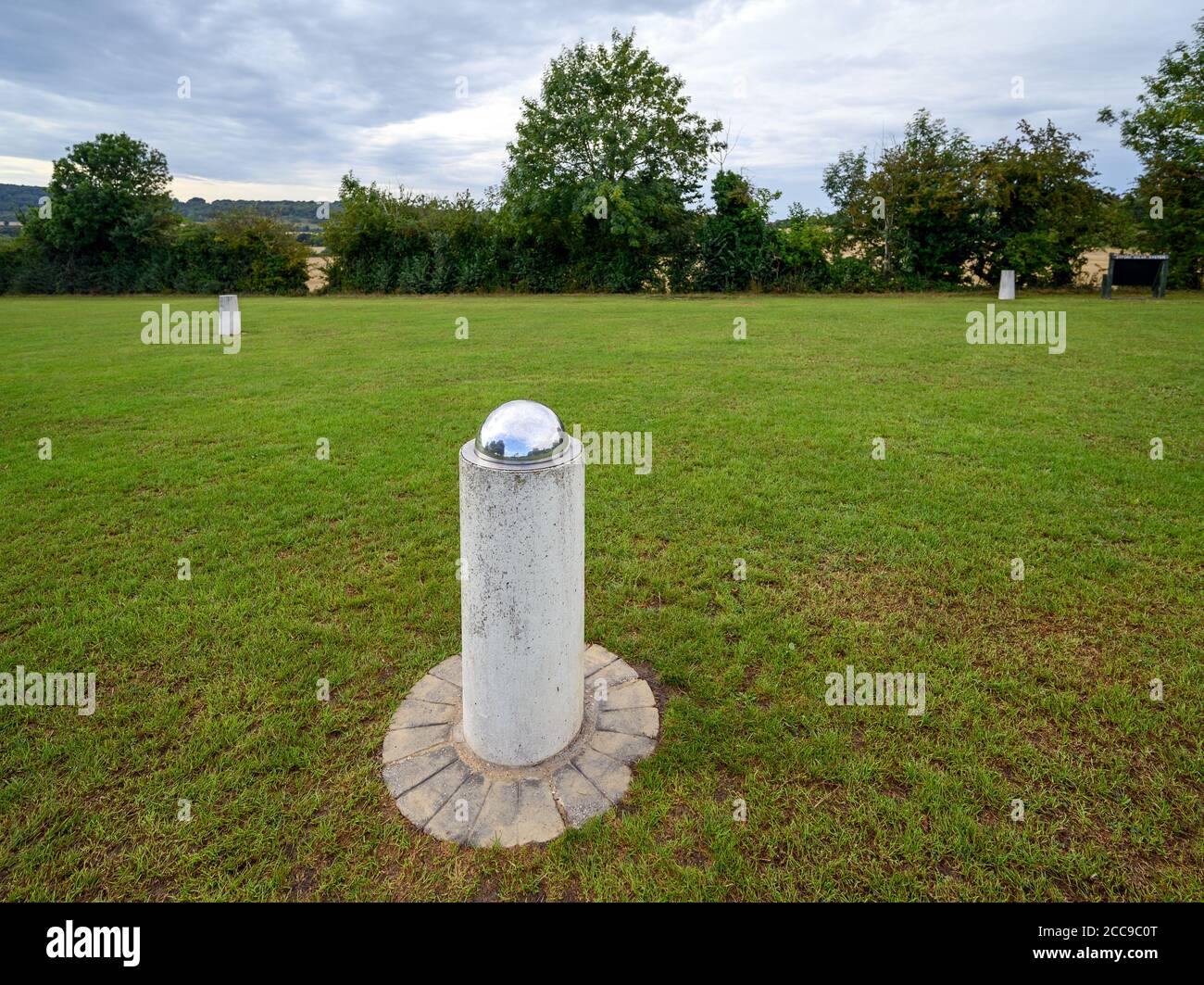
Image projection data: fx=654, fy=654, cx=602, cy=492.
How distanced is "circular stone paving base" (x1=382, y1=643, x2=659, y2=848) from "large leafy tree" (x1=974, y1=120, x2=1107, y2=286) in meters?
26.2

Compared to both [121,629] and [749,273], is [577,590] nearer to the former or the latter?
[121,629]

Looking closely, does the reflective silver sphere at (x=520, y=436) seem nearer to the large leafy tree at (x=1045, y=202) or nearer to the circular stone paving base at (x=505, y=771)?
the circular stone paving base at (x=505, y=771)

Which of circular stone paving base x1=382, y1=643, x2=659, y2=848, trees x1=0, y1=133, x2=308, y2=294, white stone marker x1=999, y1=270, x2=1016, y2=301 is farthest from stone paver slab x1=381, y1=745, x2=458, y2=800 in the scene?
trees x1=0, y1=133, x2=308, y2=294

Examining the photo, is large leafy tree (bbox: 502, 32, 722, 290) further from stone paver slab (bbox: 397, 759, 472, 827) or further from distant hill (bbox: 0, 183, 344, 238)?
stone paver slab (bbox: 397, 759, 472, 827)

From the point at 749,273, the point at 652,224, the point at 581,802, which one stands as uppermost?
the point at 652,224

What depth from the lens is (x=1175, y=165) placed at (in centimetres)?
2203

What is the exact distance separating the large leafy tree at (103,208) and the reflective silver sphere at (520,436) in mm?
39812

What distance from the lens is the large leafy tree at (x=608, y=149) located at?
28125 millimetres

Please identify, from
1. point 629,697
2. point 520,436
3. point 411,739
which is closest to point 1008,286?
point 629,697

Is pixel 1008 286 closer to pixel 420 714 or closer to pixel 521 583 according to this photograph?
pixel 521 583

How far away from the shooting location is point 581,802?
2.68 m

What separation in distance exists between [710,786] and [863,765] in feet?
2.27

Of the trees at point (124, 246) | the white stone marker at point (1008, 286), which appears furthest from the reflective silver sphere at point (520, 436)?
the trees at point (124, 246)
